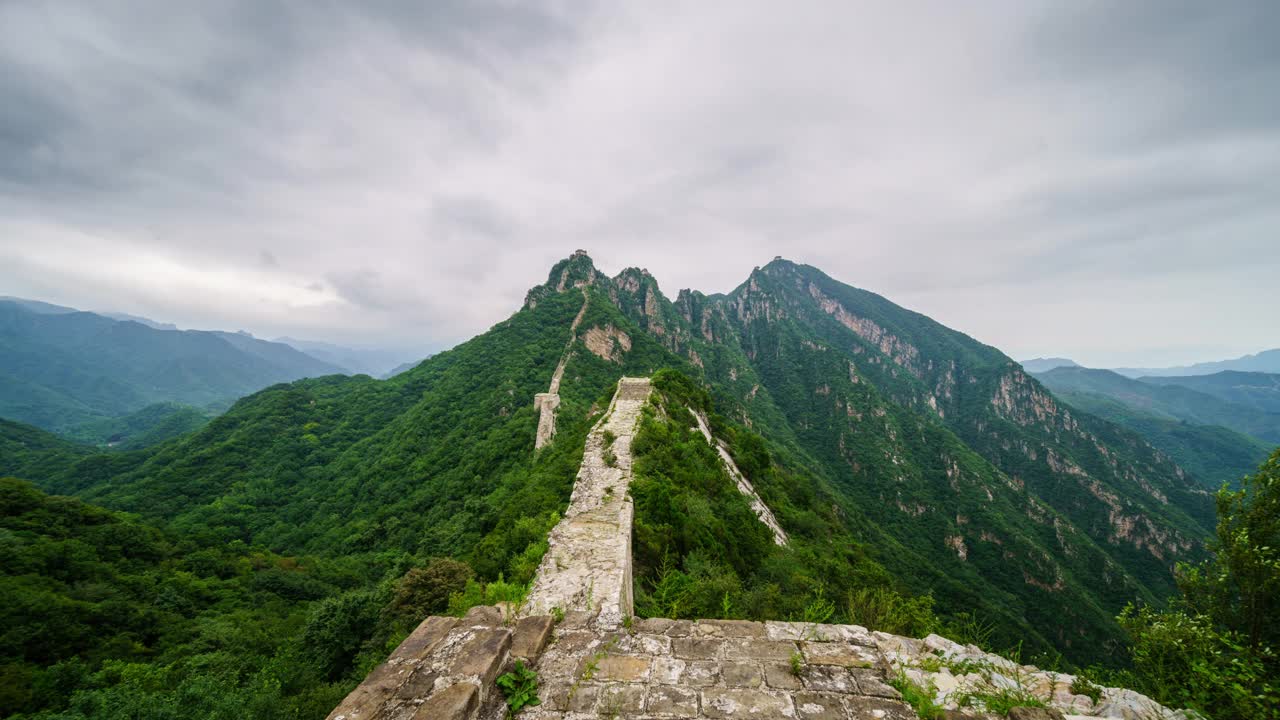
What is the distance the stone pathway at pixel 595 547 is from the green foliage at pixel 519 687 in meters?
1.18

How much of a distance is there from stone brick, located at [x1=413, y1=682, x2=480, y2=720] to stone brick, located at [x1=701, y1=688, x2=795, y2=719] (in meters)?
2.28

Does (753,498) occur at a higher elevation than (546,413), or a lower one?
lower

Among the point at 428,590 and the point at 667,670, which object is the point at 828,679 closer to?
the point at 667,670

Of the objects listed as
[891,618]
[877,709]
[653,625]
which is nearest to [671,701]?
[653,625]

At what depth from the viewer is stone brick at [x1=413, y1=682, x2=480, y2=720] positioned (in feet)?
12.3

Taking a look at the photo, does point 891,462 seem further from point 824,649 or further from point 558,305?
point 824,649

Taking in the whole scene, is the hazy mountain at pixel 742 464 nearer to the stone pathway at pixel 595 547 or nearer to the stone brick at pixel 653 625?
the stone pathway at pixel 595 547

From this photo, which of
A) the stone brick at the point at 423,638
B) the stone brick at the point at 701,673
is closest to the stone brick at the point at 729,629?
the stone brick at the point at 701,673

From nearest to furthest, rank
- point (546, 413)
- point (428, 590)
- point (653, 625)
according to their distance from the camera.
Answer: point (653, 625) < point (428, 590) < point (546, 413)

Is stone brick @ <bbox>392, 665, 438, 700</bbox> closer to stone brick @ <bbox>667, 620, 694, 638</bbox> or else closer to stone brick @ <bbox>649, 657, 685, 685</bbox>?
stone brick @ <bbox>649, 657, 685, 685</bbox>

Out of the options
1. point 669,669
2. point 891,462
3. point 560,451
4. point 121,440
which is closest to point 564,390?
point 560,451

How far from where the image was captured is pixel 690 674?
4.47 meters

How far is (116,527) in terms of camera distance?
16.8 m

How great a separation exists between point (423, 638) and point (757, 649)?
405 centimetres
